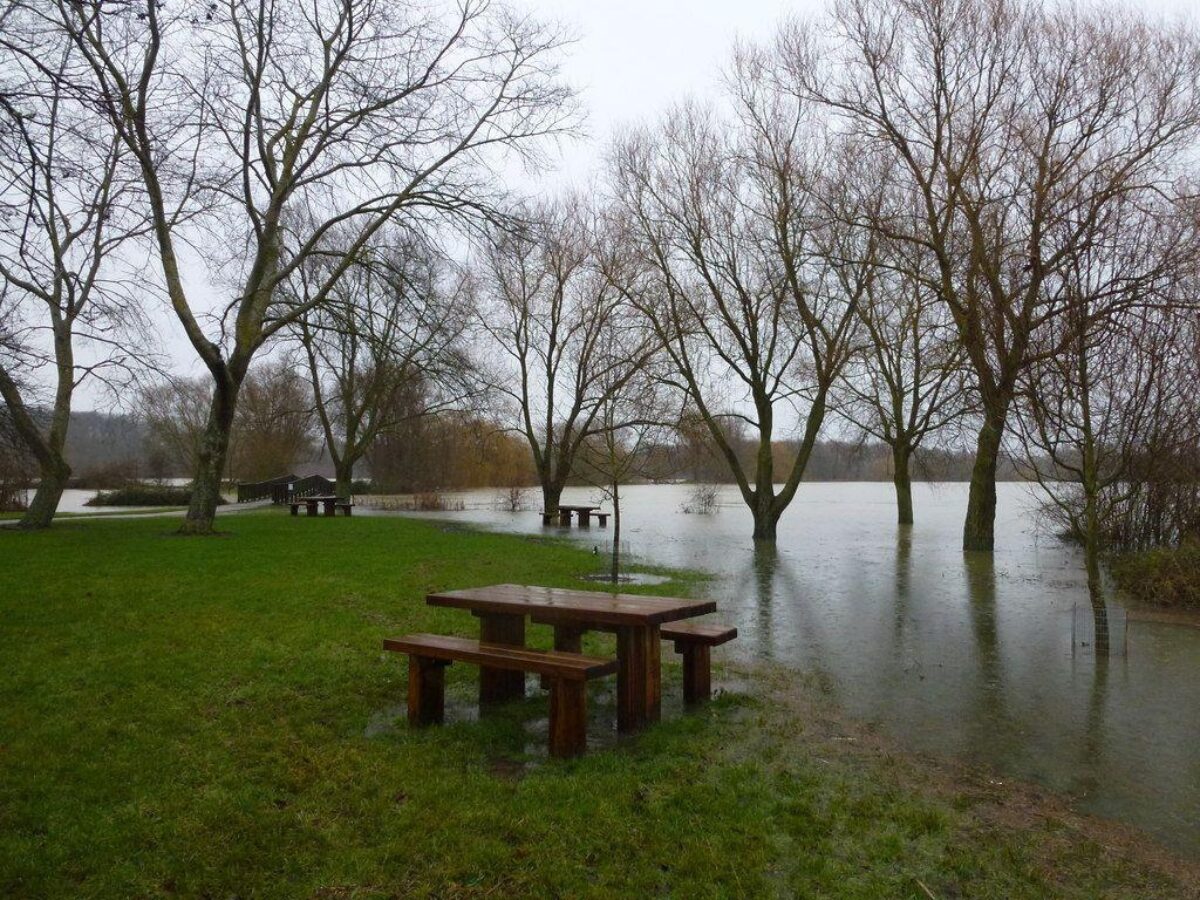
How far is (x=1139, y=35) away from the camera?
14.0 m

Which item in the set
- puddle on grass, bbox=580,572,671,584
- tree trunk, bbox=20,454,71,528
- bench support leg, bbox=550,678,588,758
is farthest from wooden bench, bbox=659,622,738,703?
tree trunk, bbox=20,454,71,528

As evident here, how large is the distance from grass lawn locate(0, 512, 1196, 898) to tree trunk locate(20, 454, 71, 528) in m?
12.6

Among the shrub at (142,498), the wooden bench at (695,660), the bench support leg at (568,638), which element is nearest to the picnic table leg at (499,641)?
the bench support leg at (568,638)

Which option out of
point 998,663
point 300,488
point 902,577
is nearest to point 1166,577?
point 902,577

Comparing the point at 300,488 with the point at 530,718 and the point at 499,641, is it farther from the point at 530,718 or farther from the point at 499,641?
the point at 530,718

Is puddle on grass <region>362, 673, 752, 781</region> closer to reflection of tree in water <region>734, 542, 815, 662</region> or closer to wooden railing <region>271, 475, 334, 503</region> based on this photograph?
reflection of tree in water <region>734, 542, 815, 662</region>

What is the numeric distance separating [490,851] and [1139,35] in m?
16.3

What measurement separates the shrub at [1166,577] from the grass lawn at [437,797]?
679 centimetres

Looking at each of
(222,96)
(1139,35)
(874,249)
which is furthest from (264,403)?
(1139,35)

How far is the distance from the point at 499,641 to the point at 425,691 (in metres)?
0.58

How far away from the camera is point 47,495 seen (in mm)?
17672

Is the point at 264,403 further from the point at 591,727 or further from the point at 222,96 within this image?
the point at 591,727

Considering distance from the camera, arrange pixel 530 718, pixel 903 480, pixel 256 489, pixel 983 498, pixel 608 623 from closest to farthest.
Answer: pixel 608 623 < pixel 530 718 < pixel 983 498 < pixel 903 480 < pixel 256 489

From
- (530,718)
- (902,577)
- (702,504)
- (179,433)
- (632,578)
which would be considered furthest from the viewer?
(179,433)
